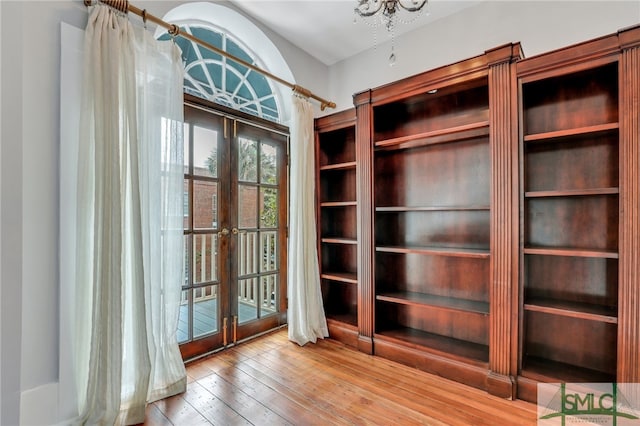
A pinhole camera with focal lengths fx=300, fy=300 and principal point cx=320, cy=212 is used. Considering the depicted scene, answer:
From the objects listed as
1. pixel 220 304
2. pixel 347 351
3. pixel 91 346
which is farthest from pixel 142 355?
pixel 347 351

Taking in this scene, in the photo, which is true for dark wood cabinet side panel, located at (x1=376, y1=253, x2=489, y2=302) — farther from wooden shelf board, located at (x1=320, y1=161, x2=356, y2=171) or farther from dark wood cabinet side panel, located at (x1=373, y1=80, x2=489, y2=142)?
dark wood cabinet side panel, located at (x1=373, y1=80, x2=489, y2=142)

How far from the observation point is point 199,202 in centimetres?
253

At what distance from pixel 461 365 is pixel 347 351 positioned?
0.96 metres

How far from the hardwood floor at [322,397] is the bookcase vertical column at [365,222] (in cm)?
27

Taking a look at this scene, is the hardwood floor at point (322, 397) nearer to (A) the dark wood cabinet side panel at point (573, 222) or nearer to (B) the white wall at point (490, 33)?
(A) the dark wood cabinet side panel at point (573, 222)

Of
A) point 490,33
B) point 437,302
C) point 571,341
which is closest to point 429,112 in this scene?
point 490,33

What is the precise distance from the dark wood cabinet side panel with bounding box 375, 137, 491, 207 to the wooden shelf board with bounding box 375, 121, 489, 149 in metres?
0.06

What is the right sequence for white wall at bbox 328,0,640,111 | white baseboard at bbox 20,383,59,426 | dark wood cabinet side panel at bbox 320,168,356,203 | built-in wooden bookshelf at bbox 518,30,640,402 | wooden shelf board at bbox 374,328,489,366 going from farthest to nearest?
dark wood cabinet side panel at bbox 320,168,356,203, wooden shelf board at bbox 374,328,489,366, white wall at bbox 328,0,640,111, built-in wooden bookshelf at bbox 518,30,640,402, white baseboard at bbox 20,383,59,426

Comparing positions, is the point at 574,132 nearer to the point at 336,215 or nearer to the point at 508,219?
the point at 508,219

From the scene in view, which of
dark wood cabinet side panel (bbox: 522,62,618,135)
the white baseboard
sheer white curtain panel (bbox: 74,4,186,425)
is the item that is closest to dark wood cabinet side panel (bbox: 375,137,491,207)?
dark wood cabinet side panel (bbox: 522,62,618,135)

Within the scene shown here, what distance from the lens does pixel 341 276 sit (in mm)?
3055

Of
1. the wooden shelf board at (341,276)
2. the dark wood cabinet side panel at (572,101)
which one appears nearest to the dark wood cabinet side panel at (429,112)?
the dark wood cabinet side panel at (572,101)

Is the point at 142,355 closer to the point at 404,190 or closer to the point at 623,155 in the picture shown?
the point at 404,190

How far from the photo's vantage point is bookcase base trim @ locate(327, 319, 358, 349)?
2.82 metres
